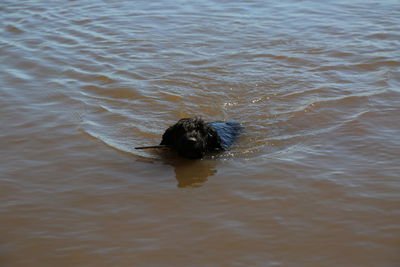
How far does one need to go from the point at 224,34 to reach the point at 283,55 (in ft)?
6.66

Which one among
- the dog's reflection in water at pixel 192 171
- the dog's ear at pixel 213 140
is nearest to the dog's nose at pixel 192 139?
the dog's ear at pixel 213 140

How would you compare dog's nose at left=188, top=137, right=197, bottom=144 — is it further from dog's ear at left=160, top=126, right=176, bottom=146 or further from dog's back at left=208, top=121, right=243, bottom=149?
dog's back at left=208, top=121, right=243, bottom=149

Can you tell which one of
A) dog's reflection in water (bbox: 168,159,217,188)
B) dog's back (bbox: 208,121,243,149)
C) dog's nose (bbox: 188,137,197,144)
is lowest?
dog's reflection in water (bbox: 168,159,217,188)

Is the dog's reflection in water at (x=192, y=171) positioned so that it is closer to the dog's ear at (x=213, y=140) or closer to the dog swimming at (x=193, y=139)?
the dog swimming at (x=193, y=139)

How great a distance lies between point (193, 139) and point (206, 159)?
1.85 ft

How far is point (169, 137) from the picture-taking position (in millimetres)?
7559

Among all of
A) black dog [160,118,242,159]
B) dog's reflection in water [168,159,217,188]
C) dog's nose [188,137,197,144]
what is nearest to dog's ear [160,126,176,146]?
black dog [160,118,242,159]

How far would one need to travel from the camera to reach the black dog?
23.8ft

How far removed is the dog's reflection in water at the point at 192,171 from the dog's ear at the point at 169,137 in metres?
0.28

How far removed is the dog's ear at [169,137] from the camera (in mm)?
7500

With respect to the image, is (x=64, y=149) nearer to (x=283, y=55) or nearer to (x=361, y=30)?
(x=283, y=55)

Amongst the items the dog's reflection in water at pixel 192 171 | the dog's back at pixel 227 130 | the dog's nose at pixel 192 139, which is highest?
the dog's nose at pixel 192 139

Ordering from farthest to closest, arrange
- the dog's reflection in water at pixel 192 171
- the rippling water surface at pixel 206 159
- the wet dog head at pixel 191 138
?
the wet dog head at pixel 191 138 → the dog's reflection in water at pixel 192 171 → the rippling water surface at pixel 206 159

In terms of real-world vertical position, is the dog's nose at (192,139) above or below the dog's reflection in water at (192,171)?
above
